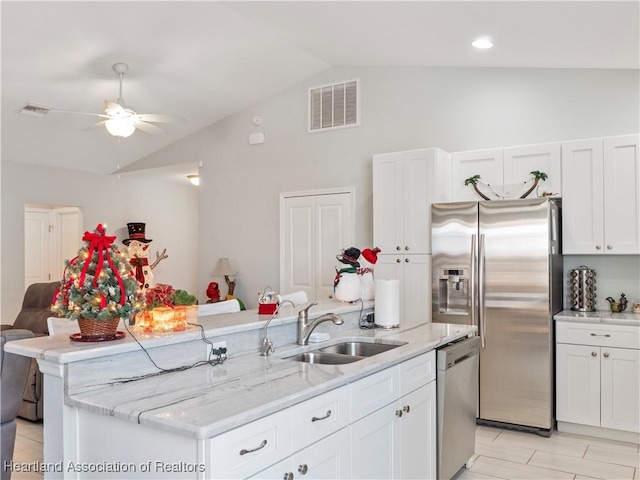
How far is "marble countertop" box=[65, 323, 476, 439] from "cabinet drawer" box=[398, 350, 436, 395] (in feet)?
0.21

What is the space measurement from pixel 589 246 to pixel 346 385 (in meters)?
3.08

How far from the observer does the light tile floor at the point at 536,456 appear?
343 centimetres

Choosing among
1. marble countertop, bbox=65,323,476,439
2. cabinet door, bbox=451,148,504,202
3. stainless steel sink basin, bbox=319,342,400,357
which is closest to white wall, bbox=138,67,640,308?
cabinet door, bbox=451,148,504,202

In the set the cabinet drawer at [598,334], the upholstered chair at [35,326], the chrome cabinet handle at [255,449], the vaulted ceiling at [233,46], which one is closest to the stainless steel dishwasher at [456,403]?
the cabinet drawer at [598,334]

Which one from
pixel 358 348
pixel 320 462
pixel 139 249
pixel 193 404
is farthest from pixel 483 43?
pixel 139 249

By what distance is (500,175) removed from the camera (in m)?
4.80

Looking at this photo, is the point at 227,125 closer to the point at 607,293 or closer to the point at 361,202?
the point at 361,202

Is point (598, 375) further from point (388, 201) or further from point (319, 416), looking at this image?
point (319, 416)

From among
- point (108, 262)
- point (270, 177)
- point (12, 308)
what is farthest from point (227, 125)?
point (108, 262)

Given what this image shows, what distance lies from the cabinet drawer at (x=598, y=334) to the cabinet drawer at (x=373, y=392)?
2.25m

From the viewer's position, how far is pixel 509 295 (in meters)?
4.29

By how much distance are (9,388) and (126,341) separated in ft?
3.84

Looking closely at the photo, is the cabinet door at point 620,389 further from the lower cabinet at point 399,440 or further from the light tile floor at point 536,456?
the lower cabinet at point 399,440

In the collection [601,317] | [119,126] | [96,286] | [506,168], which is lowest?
[601,317]
